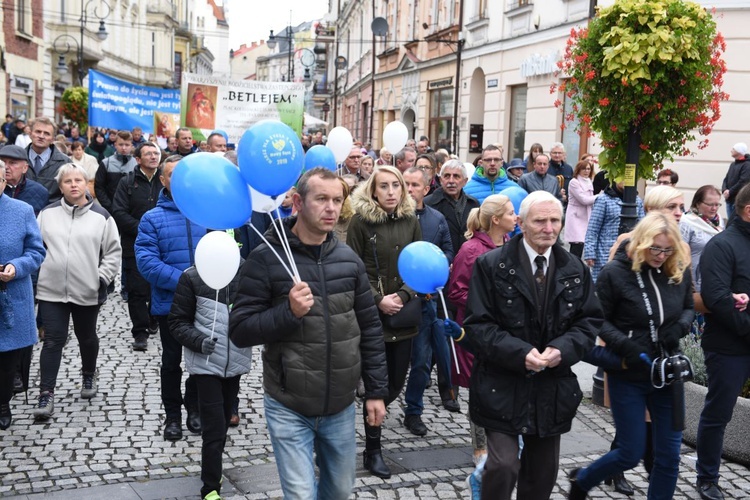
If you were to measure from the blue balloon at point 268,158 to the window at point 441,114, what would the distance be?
21159 millimetres

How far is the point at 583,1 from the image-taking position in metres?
16.1

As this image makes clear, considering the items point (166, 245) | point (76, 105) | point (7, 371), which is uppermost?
point (76, 105)

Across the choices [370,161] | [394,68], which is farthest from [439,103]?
[370,161]

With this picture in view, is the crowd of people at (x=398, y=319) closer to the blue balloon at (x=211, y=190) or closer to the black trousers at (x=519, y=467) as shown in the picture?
the black trousers at (x=519, y=467)

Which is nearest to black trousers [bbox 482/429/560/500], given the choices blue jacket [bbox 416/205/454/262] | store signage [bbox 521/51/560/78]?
blue jacket [bbox 416/205/454/262]

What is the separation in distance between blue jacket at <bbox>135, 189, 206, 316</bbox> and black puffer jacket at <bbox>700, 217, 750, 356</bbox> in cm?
340

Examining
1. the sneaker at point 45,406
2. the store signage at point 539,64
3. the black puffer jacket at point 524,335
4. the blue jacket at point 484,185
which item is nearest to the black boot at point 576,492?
the black puffer jacket at point 524,335

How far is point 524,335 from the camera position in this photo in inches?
163

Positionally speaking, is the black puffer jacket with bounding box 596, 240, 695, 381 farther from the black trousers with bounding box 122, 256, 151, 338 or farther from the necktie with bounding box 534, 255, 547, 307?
the black trousers with bounding box 122, 256, 151, 338

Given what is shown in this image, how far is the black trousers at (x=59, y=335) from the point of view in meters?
6.53

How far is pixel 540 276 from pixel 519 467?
37.2 inches

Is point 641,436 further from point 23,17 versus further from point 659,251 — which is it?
point 23,17

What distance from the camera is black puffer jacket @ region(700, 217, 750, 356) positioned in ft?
16.4

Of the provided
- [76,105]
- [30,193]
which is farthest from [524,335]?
[76,105]
